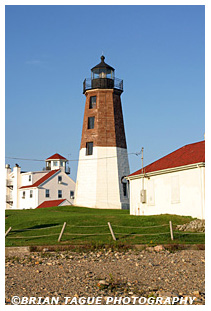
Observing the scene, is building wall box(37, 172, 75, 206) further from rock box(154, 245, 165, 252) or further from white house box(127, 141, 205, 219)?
rock box(154, 245, 165, 252)

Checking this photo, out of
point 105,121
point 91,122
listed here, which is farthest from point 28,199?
point 105,121

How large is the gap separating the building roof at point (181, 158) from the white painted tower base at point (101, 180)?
9.69 metres

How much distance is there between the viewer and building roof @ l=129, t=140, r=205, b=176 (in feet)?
94.6

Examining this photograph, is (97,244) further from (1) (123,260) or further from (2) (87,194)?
(2) (87,194)

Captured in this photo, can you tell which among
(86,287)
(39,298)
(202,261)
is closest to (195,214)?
(202,261)

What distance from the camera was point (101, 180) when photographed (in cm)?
4328

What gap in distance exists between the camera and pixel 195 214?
2756cm

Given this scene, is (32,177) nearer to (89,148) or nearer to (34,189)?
(34,189)

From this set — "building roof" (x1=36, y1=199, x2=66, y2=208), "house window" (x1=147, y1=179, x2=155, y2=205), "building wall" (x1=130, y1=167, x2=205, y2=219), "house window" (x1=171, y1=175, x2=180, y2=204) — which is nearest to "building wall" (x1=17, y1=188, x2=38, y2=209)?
"building roof" (x1=36, y1=199, x2=66, y2=208)

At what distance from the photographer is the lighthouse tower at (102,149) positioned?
142ft

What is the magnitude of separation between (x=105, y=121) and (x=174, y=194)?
55.9ft

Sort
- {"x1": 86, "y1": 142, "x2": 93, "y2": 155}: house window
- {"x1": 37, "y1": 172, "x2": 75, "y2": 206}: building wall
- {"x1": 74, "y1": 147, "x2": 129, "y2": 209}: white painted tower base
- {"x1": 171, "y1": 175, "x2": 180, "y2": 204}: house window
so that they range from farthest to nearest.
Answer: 1. {"x1": 37, "y1": 172, "x2": 75, "y2": 206}: building wall
2. {"x1": 86, "y1": 142, "x2": 93, "y2": 155}: house window
3. {"x1": 74, "y1": 147, "x2": 129, "y2": 209}: white painted tower base
4. {"x1": 171, "y1": 175, "x2": 180, "y2": 204}: house window

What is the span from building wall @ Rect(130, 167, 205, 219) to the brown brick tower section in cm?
1121

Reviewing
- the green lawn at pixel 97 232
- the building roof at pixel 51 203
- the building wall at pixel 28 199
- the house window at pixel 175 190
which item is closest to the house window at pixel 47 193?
the building wall at pixel 28 199
